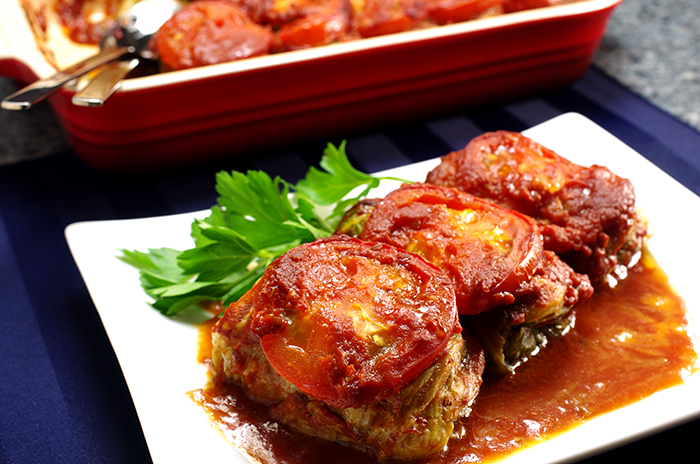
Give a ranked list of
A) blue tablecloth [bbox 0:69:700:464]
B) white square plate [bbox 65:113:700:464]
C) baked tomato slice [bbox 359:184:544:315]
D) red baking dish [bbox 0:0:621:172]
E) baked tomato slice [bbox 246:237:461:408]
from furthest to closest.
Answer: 1. red baking dish [bbox 0:0:621:172]
2. blue tablecloth [bbox 0:69:700:464]
3. baked tomato slice [bbox 359:184:544:315]
4. white square plate [bbox 65:113:700:464]
5. baked tomato slice [bbox 246:237:461:408]

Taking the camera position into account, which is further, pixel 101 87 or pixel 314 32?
pixel 314 32

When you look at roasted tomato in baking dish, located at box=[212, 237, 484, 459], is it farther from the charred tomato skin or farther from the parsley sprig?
the parsley sprig

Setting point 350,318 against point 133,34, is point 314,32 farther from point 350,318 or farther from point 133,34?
point 350,318

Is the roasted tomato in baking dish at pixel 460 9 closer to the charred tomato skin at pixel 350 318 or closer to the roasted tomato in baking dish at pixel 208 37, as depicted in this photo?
the roasted tomato in baking dish at pixel 208 37

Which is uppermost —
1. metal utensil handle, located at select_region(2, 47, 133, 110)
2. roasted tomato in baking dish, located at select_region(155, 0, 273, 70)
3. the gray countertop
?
metal utensil handle, located at select_region(2, 47, 133, 110)

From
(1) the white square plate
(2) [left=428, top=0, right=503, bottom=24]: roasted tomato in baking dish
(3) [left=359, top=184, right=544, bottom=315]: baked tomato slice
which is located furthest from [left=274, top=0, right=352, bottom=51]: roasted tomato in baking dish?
(3) [left=359, top=184, right=544, bottom=315]: baked tomato slice

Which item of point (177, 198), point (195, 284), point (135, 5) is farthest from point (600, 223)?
point (135, 5)

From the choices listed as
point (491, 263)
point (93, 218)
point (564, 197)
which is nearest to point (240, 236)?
point (491, 263)
